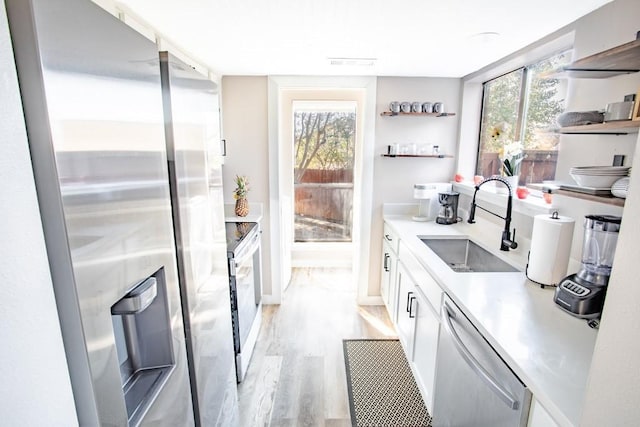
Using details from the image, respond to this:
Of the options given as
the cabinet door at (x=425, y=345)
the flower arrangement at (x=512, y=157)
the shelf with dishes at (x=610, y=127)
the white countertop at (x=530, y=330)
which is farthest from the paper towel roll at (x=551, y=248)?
the flower arrangement at (x=512, y=157)

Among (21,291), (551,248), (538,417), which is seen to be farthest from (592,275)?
(21,291)

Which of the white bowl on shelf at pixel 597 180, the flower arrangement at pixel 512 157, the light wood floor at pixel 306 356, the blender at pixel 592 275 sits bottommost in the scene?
the light wood floor at pixel 306 356

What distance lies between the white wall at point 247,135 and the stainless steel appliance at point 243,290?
0.46 metres

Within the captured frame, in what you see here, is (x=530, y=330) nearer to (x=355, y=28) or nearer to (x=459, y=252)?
(x=459, y=252)

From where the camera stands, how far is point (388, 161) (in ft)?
9.67

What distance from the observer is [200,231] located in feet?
3.59

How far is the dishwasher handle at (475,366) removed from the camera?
0.97 metres

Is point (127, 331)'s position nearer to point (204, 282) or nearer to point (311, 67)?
point (204, 282)

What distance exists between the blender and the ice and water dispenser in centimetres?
144

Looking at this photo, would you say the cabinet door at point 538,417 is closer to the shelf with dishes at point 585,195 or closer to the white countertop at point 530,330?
the white countertop at point 530,330

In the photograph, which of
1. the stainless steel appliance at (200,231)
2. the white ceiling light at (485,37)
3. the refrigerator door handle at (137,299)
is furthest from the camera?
the white ceiling light at (485,37)

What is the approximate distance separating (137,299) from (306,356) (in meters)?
1.98

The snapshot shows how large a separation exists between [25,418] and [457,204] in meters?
2.78

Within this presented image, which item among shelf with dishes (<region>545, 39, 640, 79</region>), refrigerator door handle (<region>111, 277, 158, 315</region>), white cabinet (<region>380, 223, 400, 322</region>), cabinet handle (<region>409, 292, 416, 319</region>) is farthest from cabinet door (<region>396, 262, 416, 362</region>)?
refrigerator door handle (<region>111, 277, 158, 315</region>)
